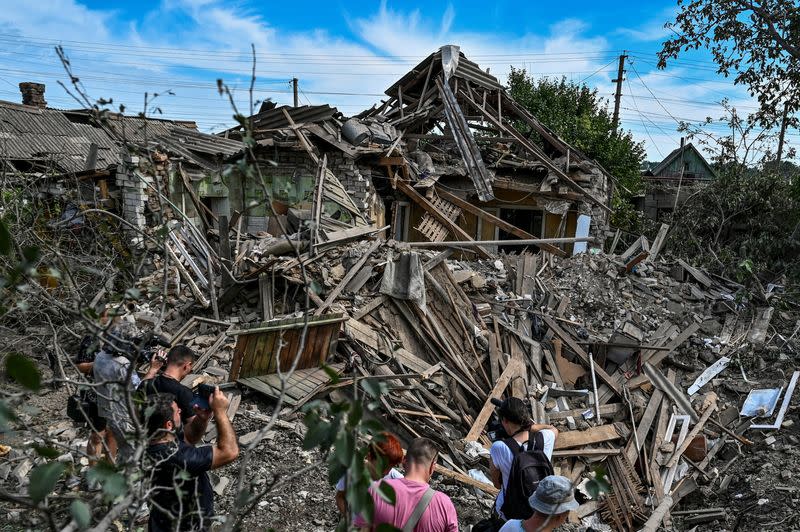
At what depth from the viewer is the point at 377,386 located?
181cm

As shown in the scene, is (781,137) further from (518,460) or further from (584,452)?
(518,460)

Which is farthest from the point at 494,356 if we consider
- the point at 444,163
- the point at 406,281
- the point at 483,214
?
the point at 444,163

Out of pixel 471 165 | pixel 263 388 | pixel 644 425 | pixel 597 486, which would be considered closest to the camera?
pixel 597 486

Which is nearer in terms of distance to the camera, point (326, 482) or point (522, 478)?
point (522, 478)

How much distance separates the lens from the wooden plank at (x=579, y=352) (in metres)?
8.26

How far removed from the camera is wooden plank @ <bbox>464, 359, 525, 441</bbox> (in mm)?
7004

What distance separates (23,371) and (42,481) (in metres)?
0.27

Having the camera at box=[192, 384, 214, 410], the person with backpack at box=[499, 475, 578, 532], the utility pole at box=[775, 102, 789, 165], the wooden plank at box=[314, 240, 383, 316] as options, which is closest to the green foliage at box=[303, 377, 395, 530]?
the person with backpack at box=[499, 475, 578, 532]

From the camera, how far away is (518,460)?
3369mm

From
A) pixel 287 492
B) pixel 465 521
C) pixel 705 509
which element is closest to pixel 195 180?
pixel 287 492

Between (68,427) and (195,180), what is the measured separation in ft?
19.2

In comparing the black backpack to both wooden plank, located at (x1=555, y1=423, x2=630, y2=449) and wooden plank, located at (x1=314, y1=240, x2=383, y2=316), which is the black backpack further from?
wooden plank, located at (x1=314, y1=240, x2=383, y2=316)

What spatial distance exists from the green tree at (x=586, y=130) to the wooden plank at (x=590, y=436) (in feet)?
39.3

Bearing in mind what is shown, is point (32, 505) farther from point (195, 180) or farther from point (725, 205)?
point (725, 205)
